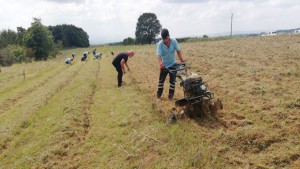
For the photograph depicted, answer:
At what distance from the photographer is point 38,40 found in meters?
62.3

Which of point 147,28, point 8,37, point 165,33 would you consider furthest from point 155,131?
point 147,28

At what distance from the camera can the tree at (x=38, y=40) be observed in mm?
61594

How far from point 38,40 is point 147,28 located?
3712cm

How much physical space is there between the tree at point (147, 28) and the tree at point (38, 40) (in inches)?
1314

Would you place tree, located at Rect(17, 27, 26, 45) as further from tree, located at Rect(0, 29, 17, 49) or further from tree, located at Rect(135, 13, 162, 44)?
tree, located at Rect(135, 13, 162, 44)

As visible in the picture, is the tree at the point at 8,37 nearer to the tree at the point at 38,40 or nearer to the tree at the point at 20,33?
the tree at the point at 20,33

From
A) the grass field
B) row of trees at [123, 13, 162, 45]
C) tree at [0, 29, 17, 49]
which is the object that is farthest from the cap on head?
row of trees at [123, 13, 162, 45]

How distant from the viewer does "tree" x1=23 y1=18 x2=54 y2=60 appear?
6159 cm

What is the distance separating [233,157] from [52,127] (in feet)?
19.8

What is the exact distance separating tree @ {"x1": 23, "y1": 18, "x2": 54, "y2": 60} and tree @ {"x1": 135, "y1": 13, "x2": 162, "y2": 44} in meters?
33.4

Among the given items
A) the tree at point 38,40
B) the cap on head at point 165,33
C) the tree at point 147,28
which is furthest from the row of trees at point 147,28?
the cap on head at point 165,33

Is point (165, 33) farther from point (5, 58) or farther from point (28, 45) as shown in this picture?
point (28, 45)

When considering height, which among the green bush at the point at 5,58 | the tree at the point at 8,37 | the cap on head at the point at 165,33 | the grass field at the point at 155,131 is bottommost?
the grass field at the point at 155,131

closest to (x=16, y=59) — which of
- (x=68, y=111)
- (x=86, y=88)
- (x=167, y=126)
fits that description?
(x=86, y=88)
